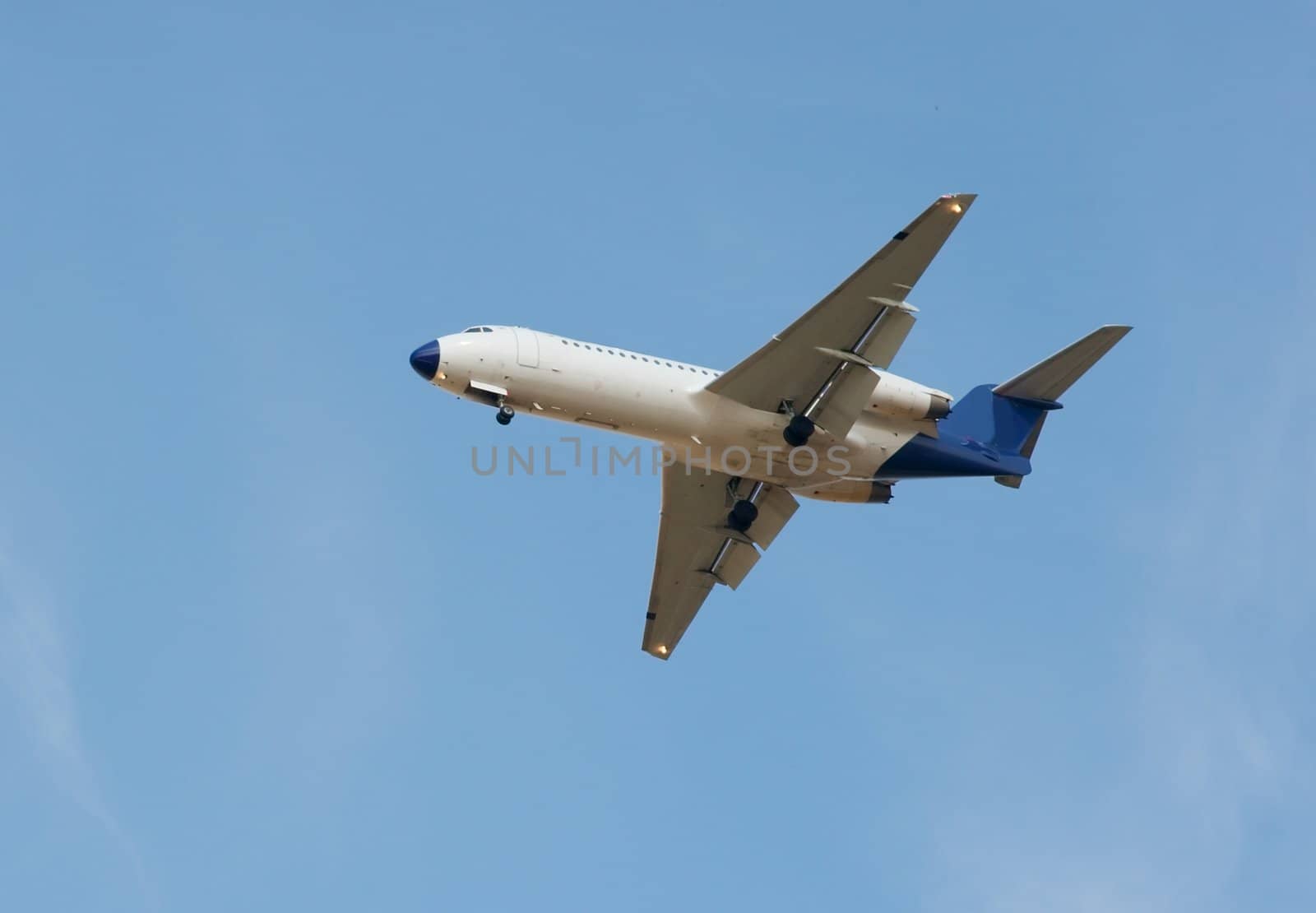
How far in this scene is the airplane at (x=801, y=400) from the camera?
4219cm

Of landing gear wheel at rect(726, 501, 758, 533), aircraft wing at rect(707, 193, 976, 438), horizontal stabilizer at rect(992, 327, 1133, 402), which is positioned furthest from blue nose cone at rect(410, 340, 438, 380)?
horizontal stabilizer at rect(992, 327, 1133, 402)

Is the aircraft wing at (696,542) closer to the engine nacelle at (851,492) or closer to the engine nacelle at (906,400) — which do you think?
the engine nacelle at (851,492)

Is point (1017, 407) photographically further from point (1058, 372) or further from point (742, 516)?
point (742, 516)

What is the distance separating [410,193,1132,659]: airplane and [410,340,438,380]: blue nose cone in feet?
0.10

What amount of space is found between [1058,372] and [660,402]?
12.6 meters

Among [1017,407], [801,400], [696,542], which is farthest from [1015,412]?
[696,542]

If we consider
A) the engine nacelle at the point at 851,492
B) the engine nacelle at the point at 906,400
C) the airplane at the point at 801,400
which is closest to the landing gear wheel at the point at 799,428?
the airplane at the point at 801,400

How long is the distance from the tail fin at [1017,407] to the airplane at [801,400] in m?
0.04

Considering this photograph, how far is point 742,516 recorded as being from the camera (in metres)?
48.9

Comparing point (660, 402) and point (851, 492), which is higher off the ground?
point (660, 402)

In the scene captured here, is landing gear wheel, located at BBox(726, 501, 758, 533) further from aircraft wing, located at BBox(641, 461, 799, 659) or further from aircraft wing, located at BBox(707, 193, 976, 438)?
aircraft wing, located at BBox(707, 193, 976, 438)

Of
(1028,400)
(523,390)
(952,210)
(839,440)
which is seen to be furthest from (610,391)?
(1028,400)

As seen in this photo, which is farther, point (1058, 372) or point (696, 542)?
point (696, 542)

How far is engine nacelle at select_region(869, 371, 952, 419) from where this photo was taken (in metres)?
44.6
